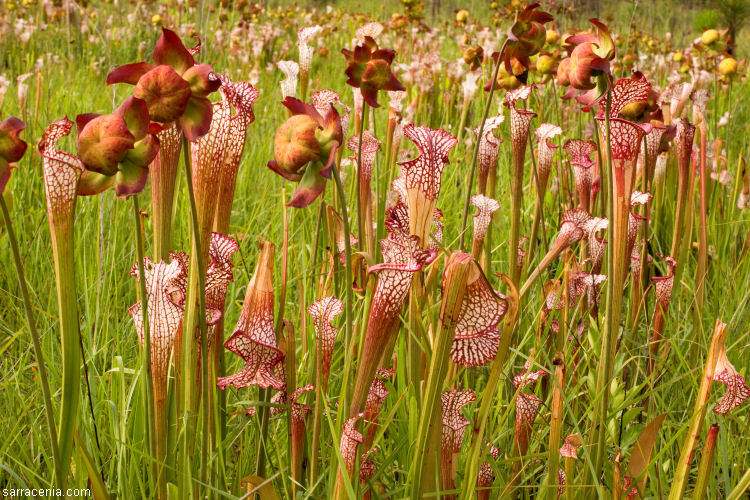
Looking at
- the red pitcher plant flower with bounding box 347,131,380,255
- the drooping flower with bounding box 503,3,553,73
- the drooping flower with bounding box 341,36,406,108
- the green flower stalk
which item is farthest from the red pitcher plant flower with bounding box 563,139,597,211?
the green flower stalk

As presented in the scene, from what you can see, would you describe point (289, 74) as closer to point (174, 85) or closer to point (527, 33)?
point (527, 33)

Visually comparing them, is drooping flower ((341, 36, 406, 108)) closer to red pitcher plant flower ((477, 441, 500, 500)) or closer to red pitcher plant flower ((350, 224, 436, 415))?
red pitcher plant flower ((350, 224, 436, 415))

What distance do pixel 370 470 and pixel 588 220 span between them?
0.65 metres

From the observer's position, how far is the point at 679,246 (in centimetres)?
159

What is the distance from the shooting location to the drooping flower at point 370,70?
37.6 inches

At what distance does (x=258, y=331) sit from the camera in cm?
80

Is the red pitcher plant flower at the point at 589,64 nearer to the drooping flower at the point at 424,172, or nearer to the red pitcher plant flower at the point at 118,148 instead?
the drooping flower at the point at 424,172

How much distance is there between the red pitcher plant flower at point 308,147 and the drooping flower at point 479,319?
0.58 feet

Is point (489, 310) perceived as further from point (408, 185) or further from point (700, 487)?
point (700, 487)

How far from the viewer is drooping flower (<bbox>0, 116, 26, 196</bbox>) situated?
0.57m

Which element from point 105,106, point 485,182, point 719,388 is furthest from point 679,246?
point 105,106

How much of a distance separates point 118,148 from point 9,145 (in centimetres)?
8

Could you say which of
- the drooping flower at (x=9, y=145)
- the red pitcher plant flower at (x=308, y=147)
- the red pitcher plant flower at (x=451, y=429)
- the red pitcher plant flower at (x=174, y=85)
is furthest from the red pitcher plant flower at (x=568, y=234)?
the drooping flower at (x=9, y=145)

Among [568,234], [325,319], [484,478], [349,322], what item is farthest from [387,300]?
[568,234]
